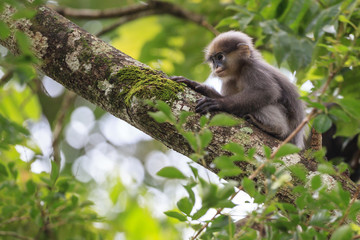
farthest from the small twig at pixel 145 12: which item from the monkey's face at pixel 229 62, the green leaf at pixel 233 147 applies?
the green leaf at pixel 233 147

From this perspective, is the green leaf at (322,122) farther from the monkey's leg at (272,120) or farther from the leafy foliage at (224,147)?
the monkey's leg at (272,120)

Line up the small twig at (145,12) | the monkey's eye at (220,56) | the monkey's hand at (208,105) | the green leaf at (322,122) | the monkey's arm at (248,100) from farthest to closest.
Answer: the small twig at (145,12), the monkey's eye at (220,56), the monkey's arm at (248,100), the monkey's hand at (208,105), the green leaf at (322,122)

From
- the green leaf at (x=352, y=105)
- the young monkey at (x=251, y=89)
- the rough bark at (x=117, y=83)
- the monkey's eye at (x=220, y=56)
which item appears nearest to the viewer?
the green leaf at (x=352, y=105)

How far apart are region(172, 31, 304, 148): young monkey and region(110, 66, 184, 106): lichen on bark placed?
54 centimetres

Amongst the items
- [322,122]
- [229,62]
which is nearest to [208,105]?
[322,122]

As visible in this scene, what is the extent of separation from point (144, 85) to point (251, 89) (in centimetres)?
155

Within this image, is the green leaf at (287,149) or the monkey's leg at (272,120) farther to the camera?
the monkey's leg at (272,120)

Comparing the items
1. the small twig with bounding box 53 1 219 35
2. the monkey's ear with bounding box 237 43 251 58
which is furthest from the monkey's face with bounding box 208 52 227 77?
the small twig with bounding box 53 1 219 35

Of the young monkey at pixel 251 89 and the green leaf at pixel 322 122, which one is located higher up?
the green leaf at pixel 322 122

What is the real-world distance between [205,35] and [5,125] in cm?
467

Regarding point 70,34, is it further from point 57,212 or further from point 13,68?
point 13,68

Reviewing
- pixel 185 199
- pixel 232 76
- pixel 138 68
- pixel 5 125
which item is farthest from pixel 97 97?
pixel 232 76

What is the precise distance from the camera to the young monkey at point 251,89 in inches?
148

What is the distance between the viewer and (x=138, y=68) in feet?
9.73
